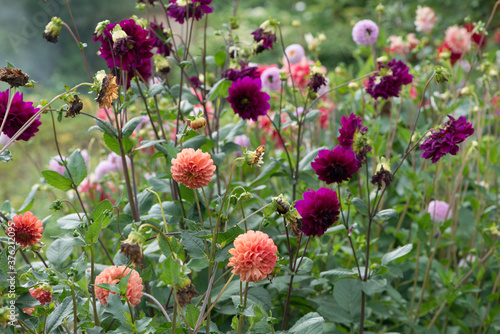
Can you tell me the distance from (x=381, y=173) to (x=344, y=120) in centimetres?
11

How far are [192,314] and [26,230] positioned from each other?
29cm

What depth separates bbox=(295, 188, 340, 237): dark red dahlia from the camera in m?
0.65

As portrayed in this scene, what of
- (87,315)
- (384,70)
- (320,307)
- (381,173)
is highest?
(384,70)

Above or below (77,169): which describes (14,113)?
above

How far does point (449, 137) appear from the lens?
69 centimetres

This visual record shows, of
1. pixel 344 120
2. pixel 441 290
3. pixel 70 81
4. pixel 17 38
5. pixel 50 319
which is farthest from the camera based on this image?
pixel 70 81

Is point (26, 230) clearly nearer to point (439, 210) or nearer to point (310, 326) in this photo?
point (310, 326)

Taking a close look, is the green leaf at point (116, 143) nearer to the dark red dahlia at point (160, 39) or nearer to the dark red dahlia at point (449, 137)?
the dark red dahlia at point (160, 39)

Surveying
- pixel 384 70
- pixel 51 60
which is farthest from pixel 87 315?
pixel 51 60

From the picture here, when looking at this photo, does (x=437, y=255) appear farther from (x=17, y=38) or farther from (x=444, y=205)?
(x=17, y=38)

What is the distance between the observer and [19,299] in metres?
0.65

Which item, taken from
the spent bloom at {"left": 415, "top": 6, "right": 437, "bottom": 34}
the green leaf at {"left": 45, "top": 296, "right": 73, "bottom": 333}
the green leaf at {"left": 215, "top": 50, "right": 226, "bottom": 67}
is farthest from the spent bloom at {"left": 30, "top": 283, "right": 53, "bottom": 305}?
the spent bloom at {"left": 415, "top": 6, "right": 437, "bottom": 34}

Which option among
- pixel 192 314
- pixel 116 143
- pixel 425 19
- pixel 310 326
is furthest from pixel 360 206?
pixel 425 19

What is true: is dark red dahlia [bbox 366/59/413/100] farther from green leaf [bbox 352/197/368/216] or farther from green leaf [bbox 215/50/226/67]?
green leaf [bbox 215/50/226/67]
